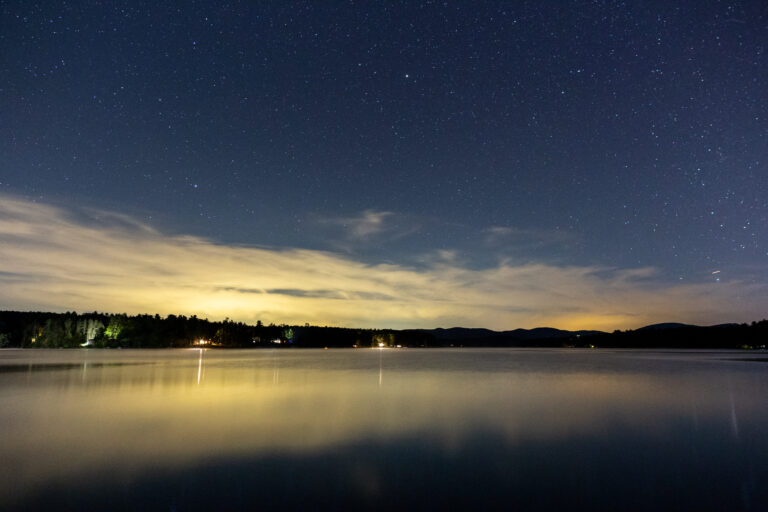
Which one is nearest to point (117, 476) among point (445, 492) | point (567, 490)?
point (445, 492)

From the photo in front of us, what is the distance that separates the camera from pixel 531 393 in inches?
1046

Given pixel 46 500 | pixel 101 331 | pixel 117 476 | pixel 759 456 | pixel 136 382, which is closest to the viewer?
pixel 46 500

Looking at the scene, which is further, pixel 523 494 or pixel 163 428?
pixel 163 428

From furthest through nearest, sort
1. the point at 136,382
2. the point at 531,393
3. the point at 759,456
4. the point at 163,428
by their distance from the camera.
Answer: the point at 136,382
the point at 531,393
the point at 163,428
the point at 759,456

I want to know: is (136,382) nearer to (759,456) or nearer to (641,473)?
(641,473)

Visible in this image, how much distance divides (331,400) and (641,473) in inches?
609

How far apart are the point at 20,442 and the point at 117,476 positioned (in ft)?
19.0

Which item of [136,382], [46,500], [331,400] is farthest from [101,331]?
[46,500]

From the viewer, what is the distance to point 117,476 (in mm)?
9961

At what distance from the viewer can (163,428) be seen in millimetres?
15297

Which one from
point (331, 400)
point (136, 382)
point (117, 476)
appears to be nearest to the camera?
point (117, 476)

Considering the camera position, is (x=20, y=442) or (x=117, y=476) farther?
Answer: (x=20, y=442)

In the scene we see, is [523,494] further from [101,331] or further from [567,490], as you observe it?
[101,331]

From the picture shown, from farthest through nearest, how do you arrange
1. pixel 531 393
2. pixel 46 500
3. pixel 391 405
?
pixel 531 393, pixel 391 405, pixel 46 500
